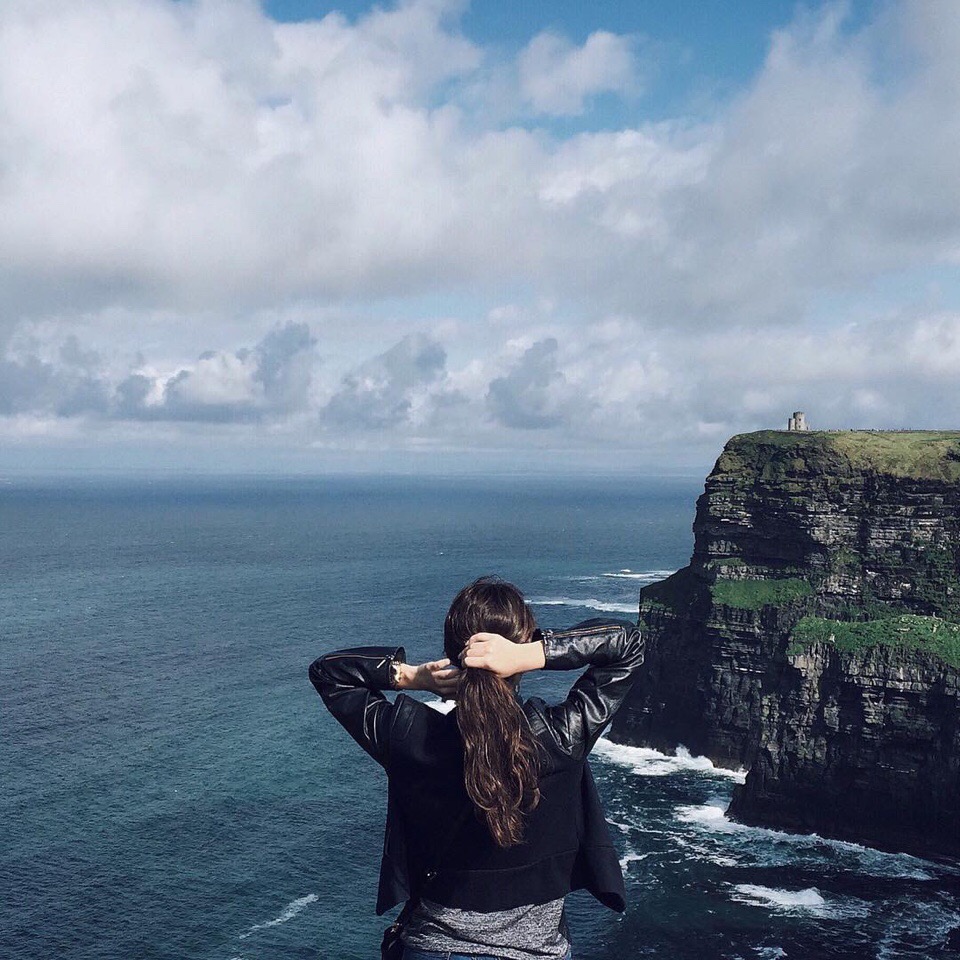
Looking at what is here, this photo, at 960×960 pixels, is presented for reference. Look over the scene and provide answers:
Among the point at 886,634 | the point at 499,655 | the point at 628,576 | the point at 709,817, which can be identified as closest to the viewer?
the point at 499,655

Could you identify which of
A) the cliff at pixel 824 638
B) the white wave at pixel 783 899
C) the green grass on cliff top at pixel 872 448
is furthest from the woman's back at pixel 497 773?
the green grass on cliff top at pixel 872 448

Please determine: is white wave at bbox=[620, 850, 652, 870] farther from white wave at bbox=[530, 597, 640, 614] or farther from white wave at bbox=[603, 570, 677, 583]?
white wave at bbox=[603, 570, 677, 583]

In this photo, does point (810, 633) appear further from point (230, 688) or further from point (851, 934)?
point (230, 688)

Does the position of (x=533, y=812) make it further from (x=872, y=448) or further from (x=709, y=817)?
(x=872, y=448)

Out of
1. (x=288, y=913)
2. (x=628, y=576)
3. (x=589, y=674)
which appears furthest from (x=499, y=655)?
(x=628, y=576)

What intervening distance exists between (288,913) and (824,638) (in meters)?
42.7

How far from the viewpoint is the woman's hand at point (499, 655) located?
5.44 m

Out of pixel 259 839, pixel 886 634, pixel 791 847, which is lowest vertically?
pixel 791 847

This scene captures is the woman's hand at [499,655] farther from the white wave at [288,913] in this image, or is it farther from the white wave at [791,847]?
the white wave at [791,847]

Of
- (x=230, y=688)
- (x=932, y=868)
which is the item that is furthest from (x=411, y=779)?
(x=230, y=688)

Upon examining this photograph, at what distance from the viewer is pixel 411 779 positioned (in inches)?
226

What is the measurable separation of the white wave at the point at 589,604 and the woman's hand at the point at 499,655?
114 meters

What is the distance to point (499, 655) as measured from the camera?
5.48 metres

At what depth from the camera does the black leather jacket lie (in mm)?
5652
